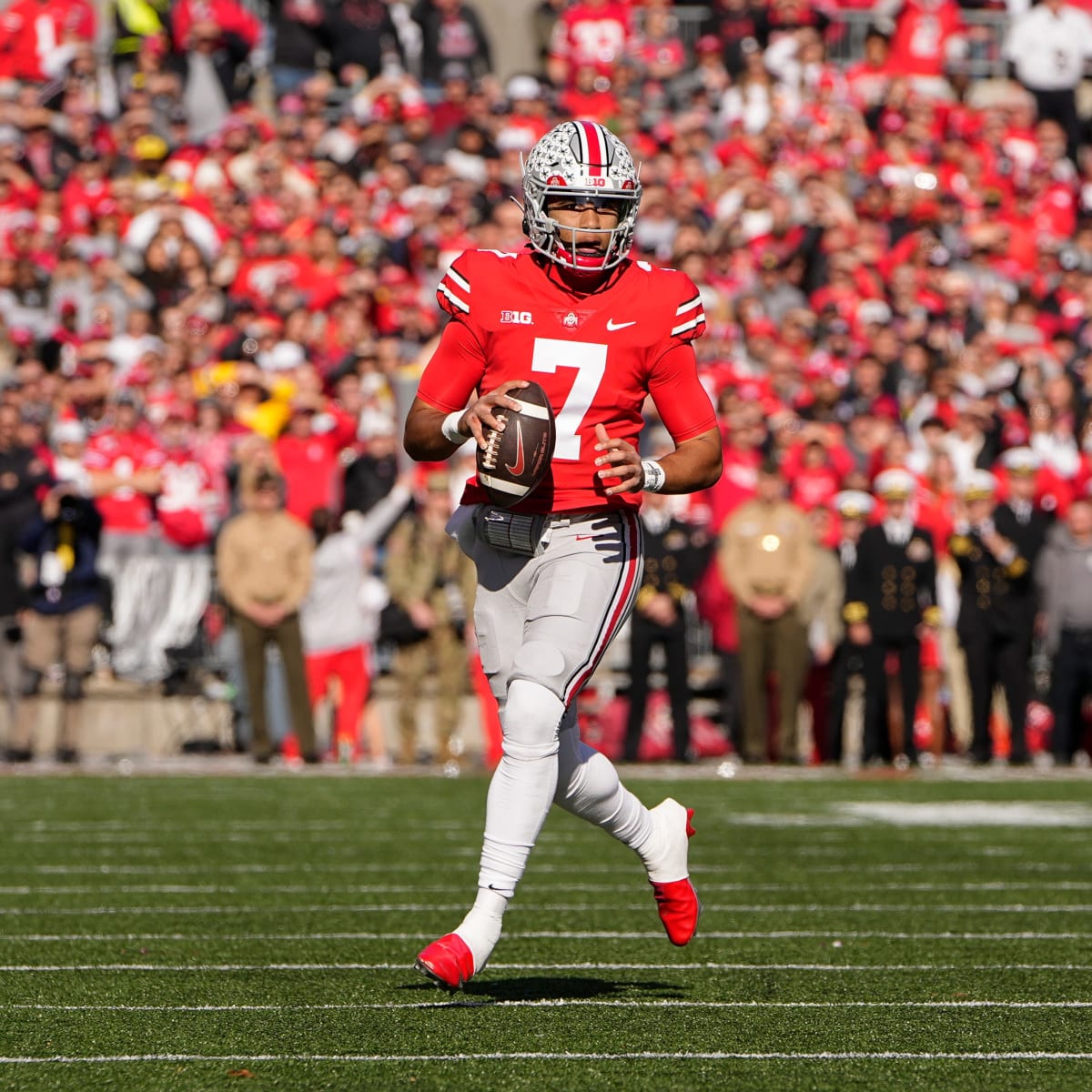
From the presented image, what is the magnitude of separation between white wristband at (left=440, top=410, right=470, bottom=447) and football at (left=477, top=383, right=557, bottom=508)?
0.15m

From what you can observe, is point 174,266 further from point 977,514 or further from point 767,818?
point 767,818

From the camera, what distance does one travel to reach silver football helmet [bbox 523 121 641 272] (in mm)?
5695

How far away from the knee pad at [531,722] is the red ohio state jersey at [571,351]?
0.47m

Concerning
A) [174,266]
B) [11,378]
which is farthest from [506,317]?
[174,266]

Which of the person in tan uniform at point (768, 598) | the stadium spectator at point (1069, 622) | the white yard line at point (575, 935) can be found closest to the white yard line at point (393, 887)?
the white yard line at point (575, 935)

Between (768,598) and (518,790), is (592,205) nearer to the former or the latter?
(518,790)

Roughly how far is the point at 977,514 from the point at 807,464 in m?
1.31

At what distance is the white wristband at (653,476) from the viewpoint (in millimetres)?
5566

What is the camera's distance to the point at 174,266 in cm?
1786

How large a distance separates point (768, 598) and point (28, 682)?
15.8 ft

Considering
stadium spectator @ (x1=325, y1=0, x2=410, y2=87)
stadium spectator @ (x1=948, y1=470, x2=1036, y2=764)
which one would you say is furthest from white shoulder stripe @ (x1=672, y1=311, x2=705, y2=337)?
stadium spectator @ (x1=325, y1=0, x2=410, y2=87)

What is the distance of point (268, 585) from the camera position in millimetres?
14867

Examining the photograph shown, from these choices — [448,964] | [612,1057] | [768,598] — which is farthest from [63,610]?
[612,1057]

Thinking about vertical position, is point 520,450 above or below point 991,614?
above
